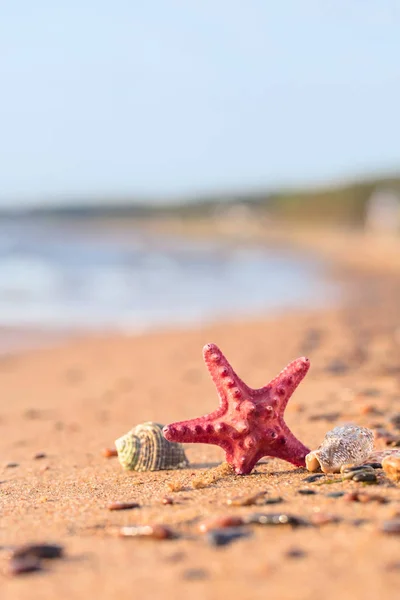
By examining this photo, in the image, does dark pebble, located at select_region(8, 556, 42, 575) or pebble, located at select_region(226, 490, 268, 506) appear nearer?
dark pebble, located at select_region(8, 556, 42, 575)

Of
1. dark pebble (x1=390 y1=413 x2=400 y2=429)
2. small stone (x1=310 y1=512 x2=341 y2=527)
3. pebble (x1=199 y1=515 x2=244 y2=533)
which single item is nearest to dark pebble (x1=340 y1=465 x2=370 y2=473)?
A: small stone (x1=310 y1=512 x2=341 y2=527)

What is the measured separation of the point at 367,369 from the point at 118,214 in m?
128

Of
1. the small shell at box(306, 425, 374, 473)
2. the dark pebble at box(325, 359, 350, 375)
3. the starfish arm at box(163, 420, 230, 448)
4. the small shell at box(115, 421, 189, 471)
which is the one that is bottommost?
the small shell at box(306, 425, 374, 473)

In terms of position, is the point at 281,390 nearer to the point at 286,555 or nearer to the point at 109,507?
the point at 109,507

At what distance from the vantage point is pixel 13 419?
7770 millimetres

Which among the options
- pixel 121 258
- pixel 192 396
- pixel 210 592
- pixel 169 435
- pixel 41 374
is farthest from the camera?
pixel 121 258

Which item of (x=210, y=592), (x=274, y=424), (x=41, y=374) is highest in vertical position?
(x=41, y=374)

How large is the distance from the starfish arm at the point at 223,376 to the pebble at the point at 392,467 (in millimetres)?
788

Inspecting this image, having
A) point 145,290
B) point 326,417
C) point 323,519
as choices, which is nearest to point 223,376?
point 323,519

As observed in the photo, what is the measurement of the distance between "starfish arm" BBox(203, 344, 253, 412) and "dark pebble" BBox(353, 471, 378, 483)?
71 cm

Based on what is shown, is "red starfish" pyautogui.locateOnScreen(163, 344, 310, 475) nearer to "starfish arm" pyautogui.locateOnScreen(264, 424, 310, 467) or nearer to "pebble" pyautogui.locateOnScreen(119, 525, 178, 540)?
"starfish arm" pyautogui.locateOnScreen(264, 424, 310, 467)

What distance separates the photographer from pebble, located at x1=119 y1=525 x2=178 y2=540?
3.09 metres

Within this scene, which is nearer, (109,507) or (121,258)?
(109,507)

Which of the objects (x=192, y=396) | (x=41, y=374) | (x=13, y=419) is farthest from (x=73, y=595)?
(x=41, y=374)
